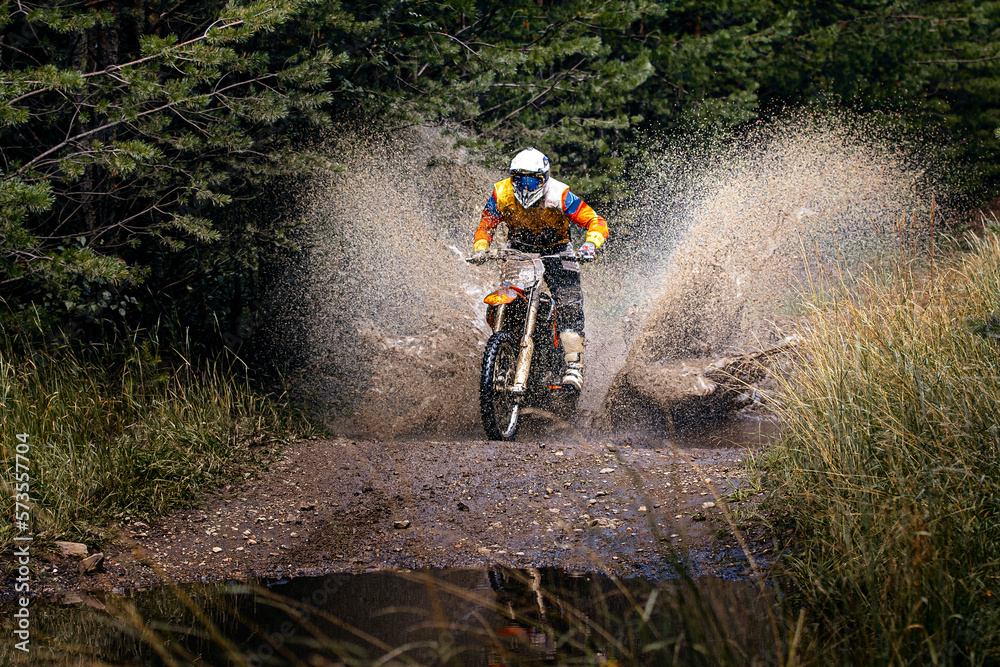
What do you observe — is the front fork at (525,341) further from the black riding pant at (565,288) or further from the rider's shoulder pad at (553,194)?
the rider's shoulder pad at (553,194)

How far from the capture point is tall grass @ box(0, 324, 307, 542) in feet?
16.6

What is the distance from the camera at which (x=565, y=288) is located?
771cm

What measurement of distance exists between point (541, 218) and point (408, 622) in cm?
444

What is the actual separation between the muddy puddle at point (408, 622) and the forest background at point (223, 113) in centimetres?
258

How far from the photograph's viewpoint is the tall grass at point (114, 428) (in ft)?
16.6

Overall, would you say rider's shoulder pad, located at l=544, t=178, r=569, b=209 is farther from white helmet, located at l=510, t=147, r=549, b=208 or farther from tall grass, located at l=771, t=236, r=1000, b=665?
tall grass, located at l=771, t=236, r=1000, b=665

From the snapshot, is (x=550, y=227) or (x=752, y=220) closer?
(x=550, y=227)

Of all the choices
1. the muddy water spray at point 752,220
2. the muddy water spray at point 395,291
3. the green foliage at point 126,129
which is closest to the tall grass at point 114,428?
the green foliage at point 126,129

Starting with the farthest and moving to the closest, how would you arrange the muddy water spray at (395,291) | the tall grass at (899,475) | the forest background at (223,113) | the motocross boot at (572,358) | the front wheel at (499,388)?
the muddy water spray at (395,291)
the motocross boot at (572,358)
the front wheel at (499,388)
the forest background at (223,113)
the tall grass at (899,475)

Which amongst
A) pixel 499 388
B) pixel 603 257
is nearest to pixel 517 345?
pixel 499 388

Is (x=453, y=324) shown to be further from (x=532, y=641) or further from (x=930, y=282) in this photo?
(x=532, y=641)

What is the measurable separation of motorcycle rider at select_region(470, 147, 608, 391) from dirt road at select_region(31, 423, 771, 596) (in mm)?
1431

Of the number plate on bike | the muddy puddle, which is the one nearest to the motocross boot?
the number plate on bike

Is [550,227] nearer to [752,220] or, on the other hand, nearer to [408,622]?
[408,622]
